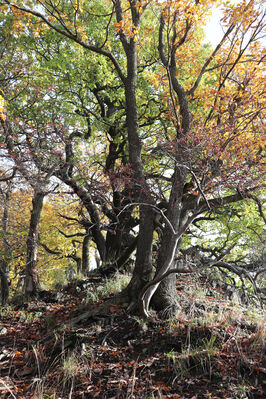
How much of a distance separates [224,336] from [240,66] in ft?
17.7

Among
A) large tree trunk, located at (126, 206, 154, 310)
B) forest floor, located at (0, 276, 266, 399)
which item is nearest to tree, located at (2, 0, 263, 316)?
large tree trunk, located at (126, 206, 154, 310)

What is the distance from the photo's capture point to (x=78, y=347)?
3949 mm

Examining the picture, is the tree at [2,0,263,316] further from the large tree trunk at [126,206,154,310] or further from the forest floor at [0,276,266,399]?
the forest floor at [0,276,266,399]

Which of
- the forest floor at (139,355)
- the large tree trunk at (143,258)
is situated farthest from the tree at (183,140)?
the forest floor at (139,355)

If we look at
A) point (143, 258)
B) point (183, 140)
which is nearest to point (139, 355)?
point (143, 258)

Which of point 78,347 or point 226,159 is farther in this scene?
point 226,159

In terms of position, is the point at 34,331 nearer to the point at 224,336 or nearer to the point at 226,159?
the point at 224,336

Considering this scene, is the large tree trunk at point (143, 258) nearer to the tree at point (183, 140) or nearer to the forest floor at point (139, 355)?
the tree at point (183, 140)

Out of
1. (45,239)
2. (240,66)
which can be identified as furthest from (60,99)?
(45,239)

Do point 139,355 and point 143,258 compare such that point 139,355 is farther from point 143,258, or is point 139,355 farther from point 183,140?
point 183,140

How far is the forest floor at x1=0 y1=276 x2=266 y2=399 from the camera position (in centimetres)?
313

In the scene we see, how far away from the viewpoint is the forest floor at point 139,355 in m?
3.13

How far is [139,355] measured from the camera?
381cm

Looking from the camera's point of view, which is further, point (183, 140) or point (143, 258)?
point (143, 258)
